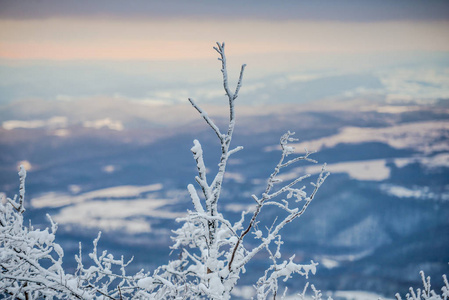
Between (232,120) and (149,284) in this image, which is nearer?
(232,120)

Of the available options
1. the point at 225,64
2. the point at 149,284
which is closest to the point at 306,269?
the point at 149,284

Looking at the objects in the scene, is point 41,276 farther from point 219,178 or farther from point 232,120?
point 232,120

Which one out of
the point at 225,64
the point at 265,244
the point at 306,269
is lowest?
the point at 306,269

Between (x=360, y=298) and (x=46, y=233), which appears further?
(x=360, y=298)

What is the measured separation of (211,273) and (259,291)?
2531mm

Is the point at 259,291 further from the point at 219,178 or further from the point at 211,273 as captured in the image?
the point at 219,178

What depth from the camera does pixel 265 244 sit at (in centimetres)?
423

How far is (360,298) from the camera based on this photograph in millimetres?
183750

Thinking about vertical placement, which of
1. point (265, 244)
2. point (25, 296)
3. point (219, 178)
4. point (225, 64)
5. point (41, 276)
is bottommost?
point (25, 296)

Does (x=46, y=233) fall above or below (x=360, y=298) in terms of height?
above

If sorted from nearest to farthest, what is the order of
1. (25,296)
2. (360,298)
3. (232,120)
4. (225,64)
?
(225,64) → (232,120) → (25,296) → (360,298)

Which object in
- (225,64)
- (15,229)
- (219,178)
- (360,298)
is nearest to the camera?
(225,64)

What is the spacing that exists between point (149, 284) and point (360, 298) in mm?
208040

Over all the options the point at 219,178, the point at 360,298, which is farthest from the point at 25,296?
the point at 360,298
